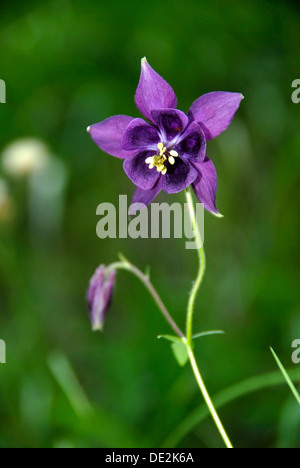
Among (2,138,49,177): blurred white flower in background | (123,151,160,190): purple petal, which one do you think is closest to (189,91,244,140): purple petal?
(123,151,160,190): purple petal

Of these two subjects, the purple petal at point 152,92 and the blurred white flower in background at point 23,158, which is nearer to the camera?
the purple petal at point 152,92

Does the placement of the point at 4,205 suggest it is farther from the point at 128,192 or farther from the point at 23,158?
the point at 128,192

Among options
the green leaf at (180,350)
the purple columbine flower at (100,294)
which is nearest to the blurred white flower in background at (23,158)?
the purple columbine flower at (100,294)

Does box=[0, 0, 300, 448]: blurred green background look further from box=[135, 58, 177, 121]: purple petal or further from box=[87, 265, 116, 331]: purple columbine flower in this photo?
box=[135, 58, 177, 121]: purple petal

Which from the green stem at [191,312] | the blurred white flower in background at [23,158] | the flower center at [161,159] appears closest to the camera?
the green stem at [191,312]

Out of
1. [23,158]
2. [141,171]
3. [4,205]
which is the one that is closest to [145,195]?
[141,171]

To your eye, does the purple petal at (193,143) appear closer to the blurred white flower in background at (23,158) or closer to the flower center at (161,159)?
the flower center at (161,159)
